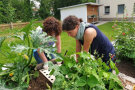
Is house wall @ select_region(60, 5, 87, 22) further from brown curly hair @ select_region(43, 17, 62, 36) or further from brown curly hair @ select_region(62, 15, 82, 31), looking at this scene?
brown curly hair @ select_region(62, 15, 82, 31)

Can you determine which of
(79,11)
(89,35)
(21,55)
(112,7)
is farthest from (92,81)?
(112,7)

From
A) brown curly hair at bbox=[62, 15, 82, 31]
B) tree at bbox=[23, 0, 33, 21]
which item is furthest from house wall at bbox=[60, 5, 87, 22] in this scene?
brown curly hair at bbox=[62, 15, 82, 31]

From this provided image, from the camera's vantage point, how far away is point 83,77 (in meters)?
0.79

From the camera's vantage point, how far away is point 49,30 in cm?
169

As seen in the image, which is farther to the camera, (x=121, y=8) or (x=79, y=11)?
(x=121, y=8)

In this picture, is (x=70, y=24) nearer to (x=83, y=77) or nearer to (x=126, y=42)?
(x=83, y=77)

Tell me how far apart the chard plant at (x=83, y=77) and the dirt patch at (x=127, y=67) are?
118 cm

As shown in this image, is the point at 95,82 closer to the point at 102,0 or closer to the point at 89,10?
the point at 89,10

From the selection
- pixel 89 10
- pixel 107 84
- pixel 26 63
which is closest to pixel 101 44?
pixel 107 84

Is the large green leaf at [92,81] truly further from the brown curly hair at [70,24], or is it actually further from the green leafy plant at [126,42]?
the green leafy plant at [126,42]

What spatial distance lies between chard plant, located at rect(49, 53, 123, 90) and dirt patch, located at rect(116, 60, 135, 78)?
3.86ft

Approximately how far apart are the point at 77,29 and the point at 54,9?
1824 cm

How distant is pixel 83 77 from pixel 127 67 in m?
1.58

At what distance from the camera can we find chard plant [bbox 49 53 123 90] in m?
0.76
